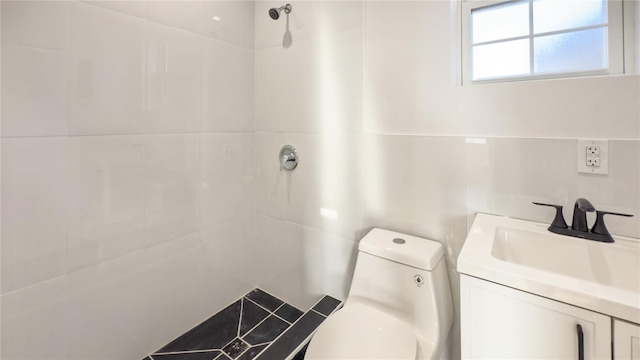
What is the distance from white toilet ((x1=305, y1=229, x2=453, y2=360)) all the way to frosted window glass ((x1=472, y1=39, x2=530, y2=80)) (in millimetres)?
764

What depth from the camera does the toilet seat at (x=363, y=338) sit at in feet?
2.90

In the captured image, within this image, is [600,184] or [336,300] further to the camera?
[336,300]

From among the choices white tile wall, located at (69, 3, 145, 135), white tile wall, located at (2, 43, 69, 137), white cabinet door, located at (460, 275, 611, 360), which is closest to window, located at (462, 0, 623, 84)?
white cabinet door, located at (460, 275, 611, 360)

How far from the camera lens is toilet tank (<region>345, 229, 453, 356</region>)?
38.5 inches

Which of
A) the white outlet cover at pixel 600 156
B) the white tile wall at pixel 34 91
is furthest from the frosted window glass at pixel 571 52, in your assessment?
the white tile wall at pixel 34 91

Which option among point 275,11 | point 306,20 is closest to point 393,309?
point 306,20

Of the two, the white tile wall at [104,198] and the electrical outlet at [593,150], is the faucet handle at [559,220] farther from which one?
the white tile wall at [104,198]

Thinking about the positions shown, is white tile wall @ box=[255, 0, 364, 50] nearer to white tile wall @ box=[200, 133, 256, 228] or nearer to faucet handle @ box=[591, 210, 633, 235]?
white tile wall @ box=[200, 133, 256, 228]

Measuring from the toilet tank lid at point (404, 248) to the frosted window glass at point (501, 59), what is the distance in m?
0.76

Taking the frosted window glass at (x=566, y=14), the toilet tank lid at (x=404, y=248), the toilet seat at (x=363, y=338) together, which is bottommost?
the toilet seat at (x=363, y=338)

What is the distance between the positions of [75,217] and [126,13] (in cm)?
86

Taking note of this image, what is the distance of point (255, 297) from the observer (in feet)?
5.66

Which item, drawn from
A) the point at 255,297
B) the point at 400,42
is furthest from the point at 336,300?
the point at 400,42

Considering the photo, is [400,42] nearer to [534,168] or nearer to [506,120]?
[506,120]
